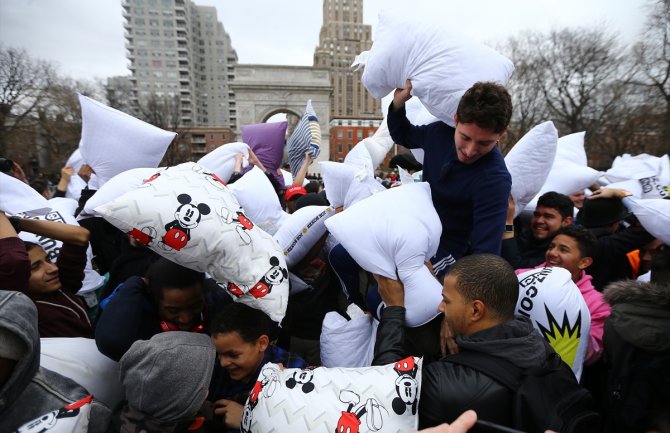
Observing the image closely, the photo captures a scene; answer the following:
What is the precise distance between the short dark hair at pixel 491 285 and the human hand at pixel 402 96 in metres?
1.00

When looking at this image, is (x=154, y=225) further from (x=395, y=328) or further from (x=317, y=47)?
(x=317, y=47)

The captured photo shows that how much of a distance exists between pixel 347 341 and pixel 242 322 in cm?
55

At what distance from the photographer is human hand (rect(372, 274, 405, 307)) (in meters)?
1.65

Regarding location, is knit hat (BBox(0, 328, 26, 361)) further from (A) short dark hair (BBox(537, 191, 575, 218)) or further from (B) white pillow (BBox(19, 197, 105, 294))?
(A) short dark hair (BBox(537, 191, 575, 218))

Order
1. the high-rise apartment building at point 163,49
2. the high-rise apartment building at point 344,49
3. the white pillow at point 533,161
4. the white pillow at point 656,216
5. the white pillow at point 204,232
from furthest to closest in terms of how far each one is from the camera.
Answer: the high-rise apartment building at point 344,49, the high-rise apartment building at point 163,49, the white pillow at point 533,161, the white pillow at point 656,216, the white pillow at point 204,232

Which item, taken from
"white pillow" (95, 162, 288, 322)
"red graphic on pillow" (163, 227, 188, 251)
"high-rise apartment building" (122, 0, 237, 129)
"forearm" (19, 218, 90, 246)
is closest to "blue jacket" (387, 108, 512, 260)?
"white pillow" (95, 162, 288, 322)

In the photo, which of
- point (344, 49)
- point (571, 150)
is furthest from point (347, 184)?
point (344, 49)

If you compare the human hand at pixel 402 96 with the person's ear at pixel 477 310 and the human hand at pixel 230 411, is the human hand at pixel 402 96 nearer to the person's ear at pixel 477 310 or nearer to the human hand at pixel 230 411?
the person's ear at pixel 477 310

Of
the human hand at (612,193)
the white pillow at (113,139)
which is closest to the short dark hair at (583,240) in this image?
the human hand at (612,193)

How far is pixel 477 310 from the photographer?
1349mm

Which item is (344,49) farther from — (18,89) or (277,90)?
(18,89)

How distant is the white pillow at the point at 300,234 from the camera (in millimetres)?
2219

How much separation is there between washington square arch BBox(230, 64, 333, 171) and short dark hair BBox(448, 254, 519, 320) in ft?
101

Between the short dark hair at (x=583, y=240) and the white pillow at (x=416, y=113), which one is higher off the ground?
the white pillow at (x=416, y=113)
